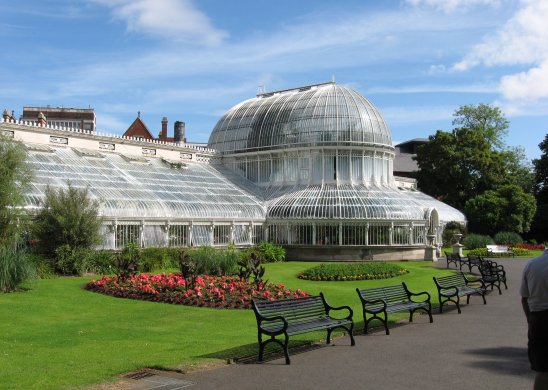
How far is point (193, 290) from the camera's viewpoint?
16172 millimetres

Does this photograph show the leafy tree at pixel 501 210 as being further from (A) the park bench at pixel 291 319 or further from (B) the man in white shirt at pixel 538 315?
(B) the man in white shirt at pixel 538 315

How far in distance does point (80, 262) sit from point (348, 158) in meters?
20.9

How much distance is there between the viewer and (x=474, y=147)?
178 ft

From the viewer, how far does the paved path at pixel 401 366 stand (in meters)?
8.07

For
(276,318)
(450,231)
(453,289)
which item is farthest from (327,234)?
(276,318)

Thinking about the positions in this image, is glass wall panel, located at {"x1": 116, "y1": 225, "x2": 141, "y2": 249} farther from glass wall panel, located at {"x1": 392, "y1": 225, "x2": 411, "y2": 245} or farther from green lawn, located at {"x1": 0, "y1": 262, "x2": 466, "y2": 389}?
glass wall panel, located at {"x1": 392, "y1": 225, "x2": 411, "y2": 245}

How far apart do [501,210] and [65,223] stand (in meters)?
38.1

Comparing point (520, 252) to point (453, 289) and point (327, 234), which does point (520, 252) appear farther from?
point (453, 289)

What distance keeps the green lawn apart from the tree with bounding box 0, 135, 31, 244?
8.46ft

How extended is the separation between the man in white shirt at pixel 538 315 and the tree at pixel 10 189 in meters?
16.9

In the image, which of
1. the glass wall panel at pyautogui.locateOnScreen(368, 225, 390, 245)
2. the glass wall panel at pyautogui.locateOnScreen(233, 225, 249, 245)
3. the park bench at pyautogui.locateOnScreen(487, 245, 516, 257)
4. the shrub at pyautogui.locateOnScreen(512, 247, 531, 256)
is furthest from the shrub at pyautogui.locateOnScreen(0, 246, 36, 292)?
the shrub at pyautogui.locateOnScreen(512, 247, 531, 256)

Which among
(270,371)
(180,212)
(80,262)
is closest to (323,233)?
(180,212)

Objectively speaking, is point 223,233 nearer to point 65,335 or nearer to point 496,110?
point 65,335

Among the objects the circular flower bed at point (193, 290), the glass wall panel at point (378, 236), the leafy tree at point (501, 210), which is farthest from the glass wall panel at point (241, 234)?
the leafy tree at point (501, 210)
